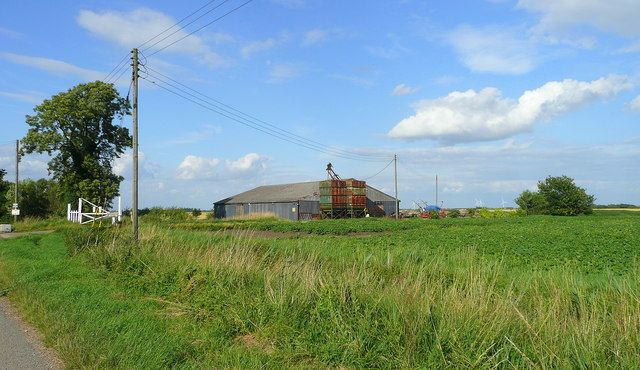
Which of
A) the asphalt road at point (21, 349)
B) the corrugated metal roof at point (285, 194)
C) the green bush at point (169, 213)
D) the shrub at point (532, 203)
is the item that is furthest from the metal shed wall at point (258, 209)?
the asphalt road at point (21, 349)

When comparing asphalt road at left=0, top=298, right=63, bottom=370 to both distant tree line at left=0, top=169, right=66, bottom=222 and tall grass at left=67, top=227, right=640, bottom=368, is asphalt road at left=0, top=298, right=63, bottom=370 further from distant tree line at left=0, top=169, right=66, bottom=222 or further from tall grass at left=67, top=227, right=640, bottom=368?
Result: distant tree line at left=0, top=169, right=66, bottom=222

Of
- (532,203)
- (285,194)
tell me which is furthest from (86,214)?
(532,203)

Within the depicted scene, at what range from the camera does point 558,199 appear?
82438mm

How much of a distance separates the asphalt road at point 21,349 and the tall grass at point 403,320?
2021 mm

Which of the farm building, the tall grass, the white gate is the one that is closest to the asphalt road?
the tall grass

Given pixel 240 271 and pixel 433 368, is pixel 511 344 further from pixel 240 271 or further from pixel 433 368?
pixel 240 271

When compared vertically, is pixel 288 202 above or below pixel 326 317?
above

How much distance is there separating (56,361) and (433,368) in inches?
198

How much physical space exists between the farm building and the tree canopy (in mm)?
22832

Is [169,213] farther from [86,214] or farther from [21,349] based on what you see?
[21,349]

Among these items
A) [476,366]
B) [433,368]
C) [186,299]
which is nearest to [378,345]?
[433,368]

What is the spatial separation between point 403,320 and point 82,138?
170ft

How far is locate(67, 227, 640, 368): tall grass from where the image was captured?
597cm

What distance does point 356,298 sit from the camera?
777cm
